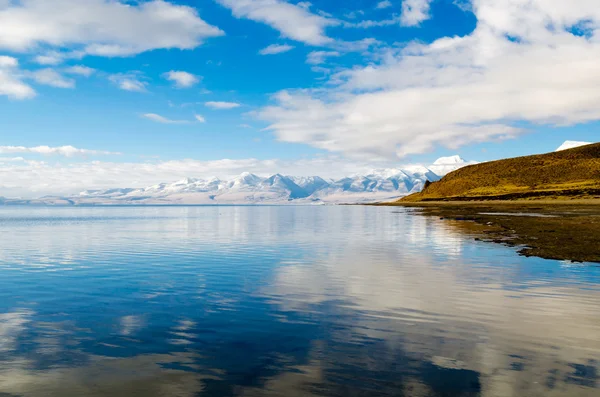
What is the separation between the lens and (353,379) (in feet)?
36.6

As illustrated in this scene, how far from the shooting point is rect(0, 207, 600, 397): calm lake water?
11070 mm

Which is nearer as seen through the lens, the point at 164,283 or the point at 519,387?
the point at 519,387

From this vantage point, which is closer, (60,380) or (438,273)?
(60,380)

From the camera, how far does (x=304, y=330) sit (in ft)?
51.8

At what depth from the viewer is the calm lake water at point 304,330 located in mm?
11070

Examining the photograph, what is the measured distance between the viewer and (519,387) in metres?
10.7

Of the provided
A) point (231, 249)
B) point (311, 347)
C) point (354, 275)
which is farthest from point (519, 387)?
point (231, 249)

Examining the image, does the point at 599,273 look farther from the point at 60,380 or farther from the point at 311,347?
the point at 60,380

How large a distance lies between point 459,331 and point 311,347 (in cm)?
567

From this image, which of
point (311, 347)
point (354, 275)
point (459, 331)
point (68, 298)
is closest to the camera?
point (311, 347)

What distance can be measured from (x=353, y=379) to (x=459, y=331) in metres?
6.12

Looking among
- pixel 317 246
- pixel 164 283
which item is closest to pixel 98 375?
pixel 164 283

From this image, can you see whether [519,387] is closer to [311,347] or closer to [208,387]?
[311,347]

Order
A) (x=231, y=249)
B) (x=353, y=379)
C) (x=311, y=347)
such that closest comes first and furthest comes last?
1. (x=353, y=379)
2. (x=311, y=347)
3. (x=231, y=249)
